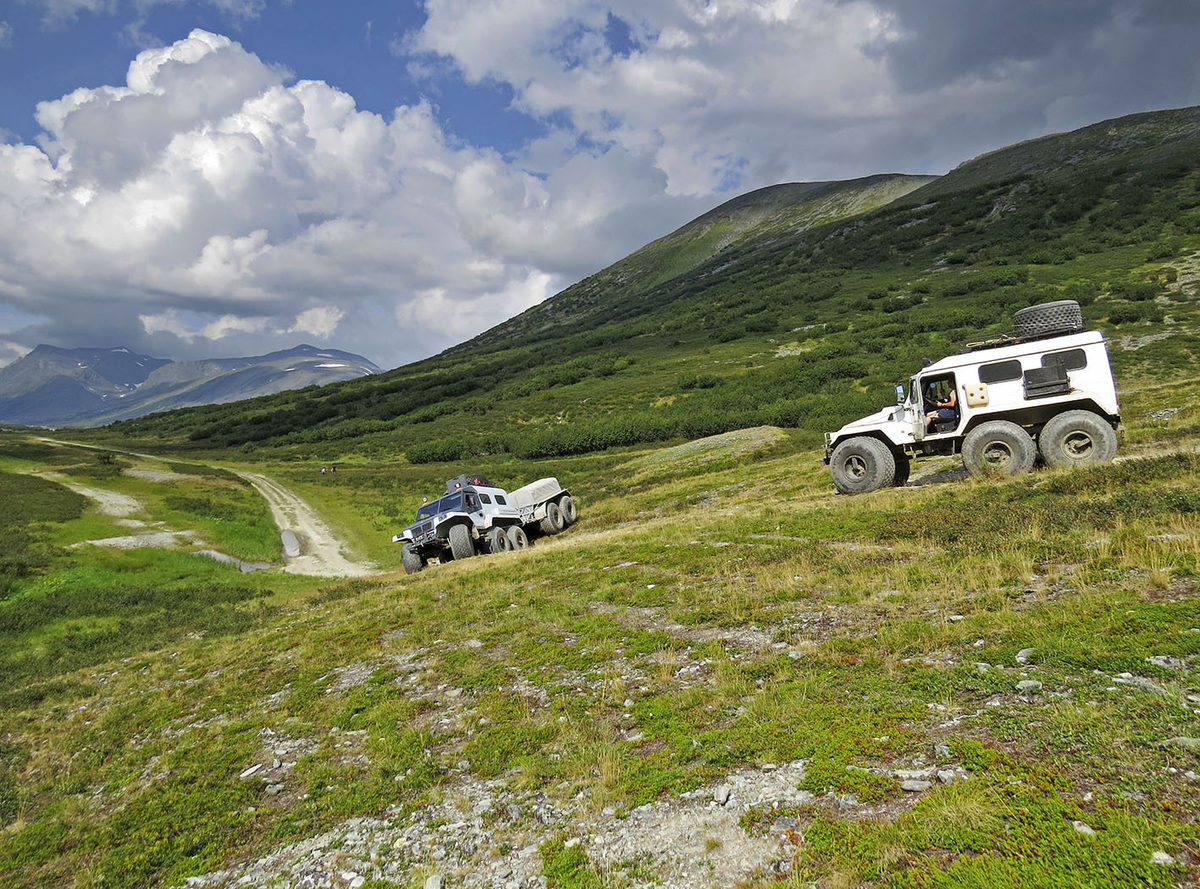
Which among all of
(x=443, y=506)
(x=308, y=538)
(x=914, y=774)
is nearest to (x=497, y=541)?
(x=443, y=506)

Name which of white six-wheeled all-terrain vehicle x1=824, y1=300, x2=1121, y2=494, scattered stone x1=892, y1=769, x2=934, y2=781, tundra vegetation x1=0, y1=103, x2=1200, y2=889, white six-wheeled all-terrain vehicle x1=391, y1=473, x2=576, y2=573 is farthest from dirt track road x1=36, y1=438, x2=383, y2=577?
scattered stone x1=892, y1=769, x2=934, y2=781

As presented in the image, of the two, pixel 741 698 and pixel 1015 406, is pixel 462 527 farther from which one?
pixel 1015 406

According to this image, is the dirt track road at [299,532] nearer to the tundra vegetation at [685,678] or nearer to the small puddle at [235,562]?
the small puddle at [235,562]

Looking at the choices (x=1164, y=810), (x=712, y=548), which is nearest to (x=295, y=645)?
(x=712, y=548)

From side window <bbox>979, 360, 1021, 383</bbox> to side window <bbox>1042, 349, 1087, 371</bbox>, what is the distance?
0.66 meters

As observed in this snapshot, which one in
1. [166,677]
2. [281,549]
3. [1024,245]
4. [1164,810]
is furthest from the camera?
[1024,245]

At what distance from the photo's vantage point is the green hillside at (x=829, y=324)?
5825cm

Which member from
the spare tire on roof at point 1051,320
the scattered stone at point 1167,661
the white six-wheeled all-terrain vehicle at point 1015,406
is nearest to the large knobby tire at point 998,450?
the white six-wheeled all-terrain vehicle at point 1015,406

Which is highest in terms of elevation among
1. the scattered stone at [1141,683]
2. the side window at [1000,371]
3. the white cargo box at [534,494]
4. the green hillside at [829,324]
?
the green hillside at [829,324]

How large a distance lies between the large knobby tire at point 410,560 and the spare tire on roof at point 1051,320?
22093mm

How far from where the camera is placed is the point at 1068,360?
53.5ft

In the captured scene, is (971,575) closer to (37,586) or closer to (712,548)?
(712,548)

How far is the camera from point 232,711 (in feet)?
32.9

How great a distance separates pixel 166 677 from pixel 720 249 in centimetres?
19026
